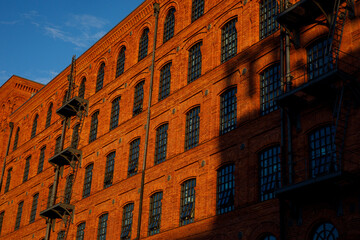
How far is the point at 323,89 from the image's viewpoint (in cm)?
1895

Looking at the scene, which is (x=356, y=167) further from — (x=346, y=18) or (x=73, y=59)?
(x=73, y=59)

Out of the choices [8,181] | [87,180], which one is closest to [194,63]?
[87,180]

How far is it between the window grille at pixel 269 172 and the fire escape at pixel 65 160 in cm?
1489

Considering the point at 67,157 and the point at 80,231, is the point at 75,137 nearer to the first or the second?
the point at 67,157

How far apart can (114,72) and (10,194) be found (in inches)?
573

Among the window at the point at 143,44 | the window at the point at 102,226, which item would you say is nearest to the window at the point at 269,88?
the window at the point at 143,44

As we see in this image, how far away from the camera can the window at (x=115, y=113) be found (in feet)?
107

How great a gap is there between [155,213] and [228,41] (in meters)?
8.71

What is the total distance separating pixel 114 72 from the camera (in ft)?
113

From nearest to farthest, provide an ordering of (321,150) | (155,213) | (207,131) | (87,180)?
1. (321,150)
2. (207,131)
3. (155,213)
4. (87,180)

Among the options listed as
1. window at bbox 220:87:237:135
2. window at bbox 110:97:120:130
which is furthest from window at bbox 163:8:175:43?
window at bbox 220:87:237:135

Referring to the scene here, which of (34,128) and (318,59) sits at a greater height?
(34,128)

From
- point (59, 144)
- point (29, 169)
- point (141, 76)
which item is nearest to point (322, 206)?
point (141, 76)

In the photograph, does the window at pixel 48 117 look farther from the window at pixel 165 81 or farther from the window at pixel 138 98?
the window at pixel 165 81
